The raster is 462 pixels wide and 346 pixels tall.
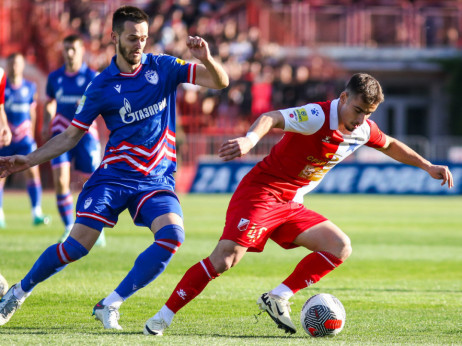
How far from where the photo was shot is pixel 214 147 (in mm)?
25125

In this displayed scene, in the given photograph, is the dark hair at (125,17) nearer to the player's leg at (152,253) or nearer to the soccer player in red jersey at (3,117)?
the player's leg at (152,253)

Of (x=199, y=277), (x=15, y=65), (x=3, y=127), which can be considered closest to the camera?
(x=199, y=277)

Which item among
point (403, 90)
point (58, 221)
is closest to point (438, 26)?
point (403, 90)

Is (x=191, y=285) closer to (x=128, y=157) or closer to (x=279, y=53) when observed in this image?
(x=128, y=157)

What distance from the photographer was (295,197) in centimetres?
621

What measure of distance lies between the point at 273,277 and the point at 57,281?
7.03ft

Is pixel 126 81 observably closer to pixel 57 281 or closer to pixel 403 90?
pixel 57 281

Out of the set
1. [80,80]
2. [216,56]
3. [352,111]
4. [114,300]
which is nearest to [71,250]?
[114,300]

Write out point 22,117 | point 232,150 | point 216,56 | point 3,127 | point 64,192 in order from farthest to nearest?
point 216,56, point 22,117, point 64,192, point 3,127, point 232,150

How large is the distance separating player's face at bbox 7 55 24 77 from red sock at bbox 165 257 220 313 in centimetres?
776

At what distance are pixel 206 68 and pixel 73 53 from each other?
4.95 meters

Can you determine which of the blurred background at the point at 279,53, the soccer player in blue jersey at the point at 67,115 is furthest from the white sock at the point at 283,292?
the blurred background at the point at 279,53

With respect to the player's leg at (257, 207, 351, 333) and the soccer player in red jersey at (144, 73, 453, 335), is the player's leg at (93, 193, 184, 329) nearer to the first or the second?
the soccer player in red jersey at (144, 73, 453, 335)

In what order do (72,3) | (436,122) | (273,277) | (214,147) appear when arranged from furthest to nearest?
(436,122), (72,3), (214,147), (273,277)
